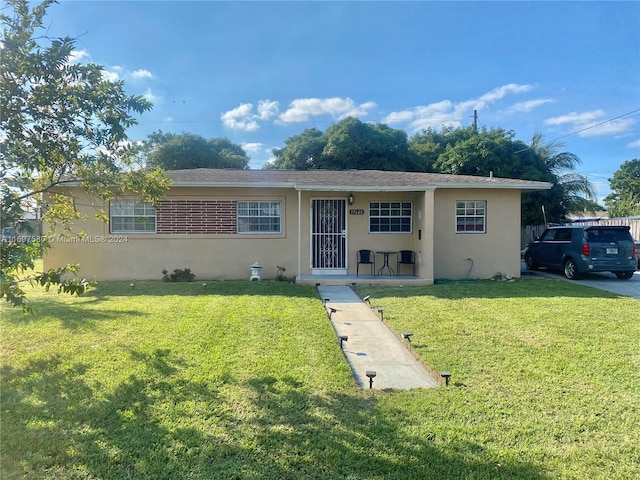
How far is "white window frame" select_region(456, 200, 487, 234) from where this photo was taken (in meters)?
11.4

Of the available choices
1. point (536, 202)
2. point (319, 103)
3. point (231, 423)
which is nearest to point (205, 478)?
point (231, 423)

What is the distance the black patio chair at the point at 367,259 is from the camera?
1110 centimetres

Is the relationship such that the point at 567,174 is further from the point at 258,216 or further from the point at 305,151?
the point at 258,216

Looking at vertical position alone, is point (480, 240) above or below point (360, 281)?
above

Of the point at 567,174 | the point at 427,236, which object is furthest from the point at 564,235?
the point at 567,174

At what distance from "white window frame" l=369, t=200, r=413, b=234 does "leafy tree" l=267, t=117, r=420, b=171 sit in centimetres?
1531

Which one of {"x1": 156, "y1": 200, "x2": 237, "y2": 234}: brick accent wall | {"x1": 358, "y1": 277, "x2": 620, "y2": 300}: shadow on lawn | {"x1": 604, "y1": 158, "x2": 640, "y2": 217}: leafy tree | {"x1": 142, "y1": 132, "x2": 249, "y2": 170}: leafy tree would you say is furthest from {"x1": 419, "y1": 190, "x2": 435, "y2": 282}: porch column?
{"x1": 604, "y1": 158, "x2": 640, "y2": 217}: leafy tree

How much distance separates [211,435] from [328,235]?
8639 mm

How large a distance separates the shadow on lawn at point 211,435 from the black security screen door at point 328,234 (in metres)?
7.51

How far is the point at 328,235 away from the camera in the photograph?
11.4m

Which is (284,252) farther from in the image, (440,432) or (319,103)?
(319,103)

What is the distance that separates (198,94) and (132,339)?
11365mm

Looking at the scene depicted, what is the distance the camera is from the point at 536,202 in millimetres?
20797

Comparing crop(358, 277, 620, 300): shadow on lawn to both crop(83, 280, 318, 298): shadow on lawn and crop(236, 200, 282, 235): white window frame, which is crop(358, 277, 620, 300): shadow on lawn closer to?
crop(83, 280, 318, 298): shadow on lawn
